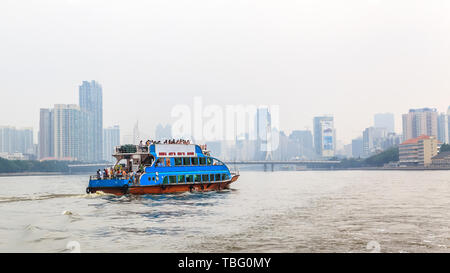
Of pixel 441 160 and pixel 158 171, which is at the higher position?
pixel 158 171

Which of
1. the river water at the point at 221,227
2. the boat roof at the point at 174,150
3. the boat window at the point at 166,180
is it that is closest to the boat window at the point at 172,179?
the boat window at the point at 166,180

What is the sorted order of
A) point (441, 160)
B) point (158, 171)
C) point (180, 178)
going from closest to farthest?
point (158, 171), point (180, 178), point (441, 160)

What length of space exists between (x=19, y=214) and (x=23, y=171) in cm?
16980

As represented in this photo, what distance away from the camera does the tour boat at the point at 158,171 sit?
42.5 m

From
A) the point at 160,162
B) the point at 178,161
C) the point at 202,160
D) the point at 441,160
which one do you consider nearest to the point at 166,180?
the point at 160,162

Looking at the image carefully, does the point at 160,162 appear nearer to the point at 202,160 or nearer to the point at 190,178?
the point at 190,178

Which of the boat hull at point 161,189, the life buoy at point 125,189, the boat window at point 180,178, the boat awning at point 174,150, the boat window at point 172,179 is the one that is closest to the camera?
the life buoy at point 125,189

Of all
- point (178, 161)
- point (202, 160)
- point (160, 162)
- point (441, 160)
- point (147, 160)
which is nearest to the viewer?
point (160, 162)

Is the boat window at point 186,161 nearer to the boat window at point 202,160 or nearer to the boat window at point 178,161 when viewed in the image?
the boat window at point 178,161

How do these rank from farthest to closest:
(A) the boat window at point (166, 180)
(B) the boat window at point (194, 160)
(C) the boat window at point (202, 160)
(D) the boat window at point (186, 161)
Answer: (C) the boat window at point (202, 160)
(B) the boat window at point (194, 160)
(D) the boat window at point (186, 161)
(A) the boat window at point (166, 180)

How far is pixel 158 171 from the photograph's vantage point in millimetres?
44219

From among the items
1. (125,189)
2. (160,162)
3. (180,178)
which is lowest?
(125,189)
